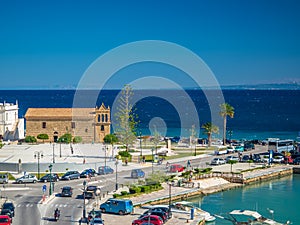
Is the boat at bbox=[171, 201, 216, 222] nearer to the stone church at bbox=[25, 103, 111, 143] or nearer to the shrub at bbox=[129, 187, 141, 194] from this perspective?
the shrub at bbox=[129, 187, 141, 194]

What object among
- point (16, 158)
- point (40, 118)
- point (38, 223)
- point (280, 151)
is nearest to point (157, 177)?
point (38, 223)

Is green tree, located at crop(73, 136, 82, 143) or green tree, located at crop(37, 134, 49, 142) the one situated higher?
green tree, located at crop(37, 134, 49, 142)

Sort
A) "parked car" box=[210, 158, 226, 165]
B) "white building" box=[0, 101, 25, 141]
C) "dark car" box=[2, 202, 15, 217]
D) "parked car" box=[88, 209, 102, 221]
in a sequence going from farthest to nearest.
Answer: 1. "white building" box=[0, 101, 25, 141]
2. "parked car" box=[210, 158, 226, 165]
3. "dark car" box=[2, 202, 15, 217]
4. "parked car" box=[88, 209, 102, 221]

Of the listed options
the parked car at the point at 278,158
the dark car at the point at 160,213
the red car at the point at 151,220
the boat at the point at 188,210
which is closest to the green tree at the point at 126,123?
the parked car at the point at 278,158

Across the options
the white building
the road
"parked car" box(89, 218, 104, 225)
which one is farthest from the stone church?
"parked car" box(89, 218, 104, 225)

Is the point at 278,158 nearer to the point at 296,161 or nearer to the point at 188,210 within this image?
the point at 296,161

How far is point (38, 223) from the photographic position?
29.9 m

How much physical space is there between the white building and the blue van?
41.7m

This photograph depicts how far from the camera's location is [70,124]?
7056cm

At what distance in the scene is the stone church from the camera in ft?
232

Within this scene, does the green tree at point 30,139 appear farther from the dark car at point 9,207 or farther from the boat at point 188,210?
the boat at point 188,210

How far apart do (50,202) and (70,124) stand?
3565 centimetres

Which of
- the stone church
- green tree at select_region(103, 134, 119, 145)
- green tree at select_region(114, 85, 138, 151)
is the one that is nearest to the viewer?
green tree at select_region(114, 85, 138, 151)

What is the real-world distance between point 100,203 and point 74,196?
9.49ft
